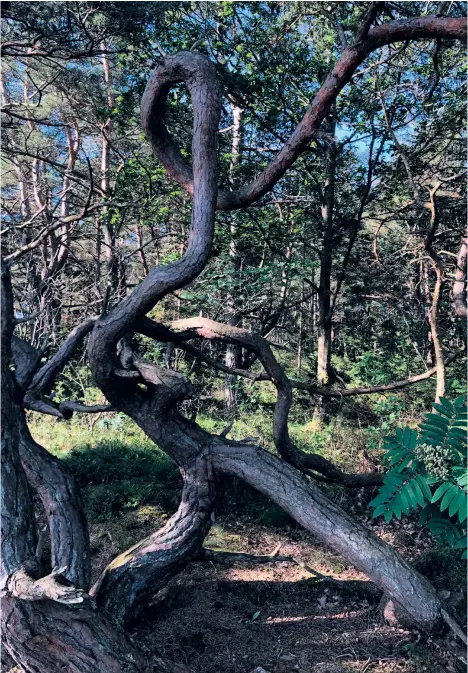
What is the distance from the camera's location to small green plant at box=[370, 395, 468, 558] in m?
2.20

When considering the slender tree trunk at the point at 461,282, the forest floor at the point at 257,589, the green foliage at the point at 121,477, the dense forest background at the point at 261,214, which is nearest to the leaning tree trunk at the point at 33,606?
the forest floor at the point at 257,589

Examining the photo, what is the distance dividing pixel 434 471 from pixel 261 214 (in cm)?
460

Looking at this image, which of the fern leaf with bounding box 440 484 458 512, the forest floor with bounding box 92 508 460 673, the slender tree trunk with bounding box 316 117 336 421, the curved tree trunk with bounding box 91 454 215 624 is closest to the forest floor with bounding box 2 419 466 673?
the forest floor with bounding box 92 508 460 673

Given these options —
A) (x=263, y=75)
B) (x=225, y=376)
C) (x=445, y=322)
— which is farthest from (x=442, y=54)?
(x=225, y=376)

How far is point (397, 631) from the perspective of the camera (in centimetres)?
273

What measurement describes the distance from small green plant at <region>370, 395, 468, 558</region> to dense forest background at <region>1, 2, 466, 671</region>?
1.46 meters

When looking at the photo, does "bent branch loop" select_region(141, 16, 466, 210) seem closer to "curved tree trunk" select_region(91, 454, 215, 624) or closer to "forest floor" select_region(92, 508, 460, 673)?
"curved tree trunk" select_region(91, 454, 215, 624)

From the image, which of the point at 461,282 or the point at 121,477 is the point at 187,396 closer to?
the point at 121,477

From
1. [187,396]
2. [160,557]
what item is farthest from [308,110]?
[160,557]

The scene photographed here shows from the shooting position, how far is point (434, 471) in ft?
7.22

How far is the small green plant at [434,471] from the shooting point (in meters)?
2.20

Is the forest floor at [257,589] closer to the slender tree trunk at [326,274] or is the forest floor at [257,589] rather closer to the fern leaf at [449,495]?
the fern leaf at [449,495]

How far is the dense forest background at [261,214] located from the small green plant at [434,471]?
1.46 metres

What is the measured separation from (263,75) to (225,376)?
4227 millimetres
